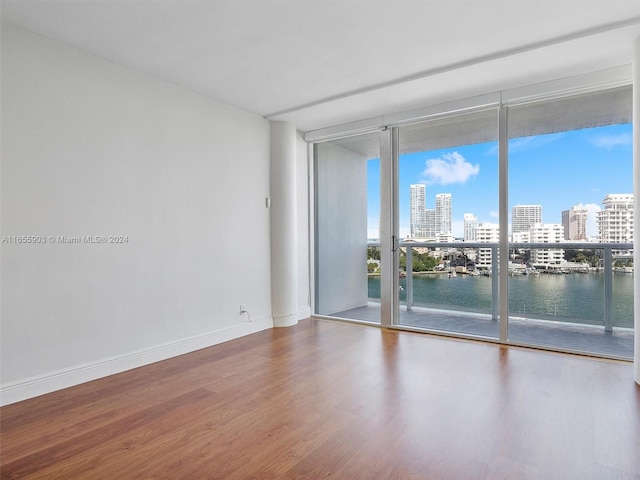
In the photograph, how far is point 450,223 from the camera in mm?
4363

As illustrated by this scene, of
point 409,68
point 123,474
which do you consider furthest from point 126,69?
point 123,474

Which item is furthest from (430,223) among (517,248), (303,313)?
(303,313)

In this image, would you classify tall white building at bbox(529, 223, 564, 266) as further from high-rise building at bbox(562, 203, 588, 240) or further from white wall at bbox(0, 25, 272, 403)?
white wall at bbox(0, 25, 272, 403)

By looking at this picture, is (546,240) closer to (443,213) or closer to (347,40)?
(443,213)

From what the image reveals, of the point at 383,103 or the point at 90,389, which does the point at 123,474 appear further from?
the point at 383,103

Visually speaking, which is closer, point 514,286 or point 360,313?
point 514,286

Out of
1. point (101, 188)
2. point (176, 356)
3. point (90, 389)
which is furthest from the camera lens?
point (176, 356)

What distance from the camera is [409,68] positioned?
3373mm

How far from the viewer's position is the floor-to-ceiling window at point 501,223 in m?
3.59

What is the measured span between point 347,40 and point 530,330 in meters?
3.37

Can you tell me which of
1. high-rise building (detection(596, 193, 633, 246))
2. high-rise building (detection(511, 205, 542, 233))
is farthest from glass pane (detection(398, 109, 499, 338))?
high-rise building (detection(596, 193, 633, 246))

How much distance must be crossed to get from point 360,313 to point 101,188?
3.31m

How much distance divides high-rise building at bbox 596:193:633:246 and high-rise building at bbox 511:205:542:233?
0.50 metres

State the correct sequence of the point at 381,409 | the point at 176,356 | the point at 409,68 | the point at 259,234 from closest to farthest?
the point at 381,409 → the point at 409,68 → the point at 176,356 → the point at 259,234
